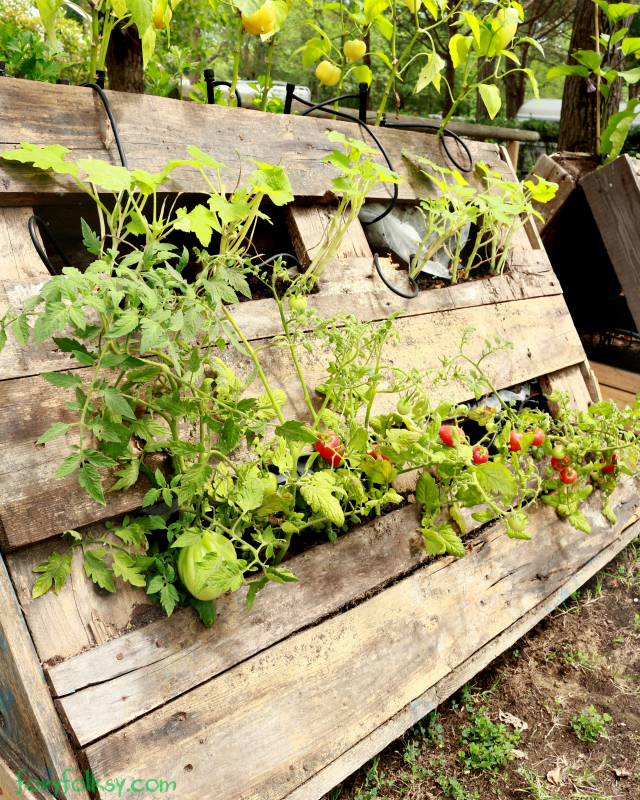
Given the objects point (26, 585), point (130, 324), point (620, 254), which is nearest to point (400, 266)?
point (620, 254)

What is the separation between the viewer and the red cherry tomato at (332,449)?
1370 millimetres

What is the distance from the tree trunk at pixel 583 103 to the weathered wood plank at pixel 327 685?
315 centimetres

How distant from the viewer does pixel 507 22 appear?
2.04 meters

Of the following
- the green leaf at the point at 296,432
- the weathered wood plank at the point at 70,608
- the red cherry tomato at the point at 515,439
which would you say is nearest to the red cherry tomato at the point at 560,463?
the red cherry tomato at the point at 515,439

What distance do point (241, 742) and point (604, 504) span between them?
1.59 meters

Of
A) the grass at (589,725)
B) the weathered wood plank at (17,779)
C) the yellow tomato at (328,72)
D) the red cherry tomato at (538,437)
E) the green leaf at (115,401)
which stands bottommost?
the grass at (589,725)

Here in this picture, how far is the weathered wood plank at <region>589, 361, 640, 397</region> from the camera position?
121 inches

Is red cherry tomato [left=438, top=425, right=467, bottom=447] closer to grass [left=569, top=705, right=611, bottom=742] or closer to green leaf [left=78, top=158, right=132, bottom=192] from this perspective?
grass [left=569, top=705, right=611, bottom=742]

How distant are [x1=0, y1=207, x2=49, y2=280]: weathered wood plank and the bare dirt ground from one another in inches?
56.0

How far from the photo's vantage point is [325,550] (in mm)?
1431

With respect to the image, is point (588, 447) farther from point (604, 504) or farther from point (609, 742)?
point (609, 742)

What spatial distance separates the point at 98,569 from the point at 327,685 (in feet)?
1.85

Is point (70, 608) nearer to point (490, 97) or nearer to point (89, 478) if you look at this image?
point (89, 478)

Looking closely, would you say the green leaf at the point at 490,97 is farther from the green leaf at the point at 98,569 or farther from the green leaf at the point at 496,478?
the green leaf at the point at 98,569
